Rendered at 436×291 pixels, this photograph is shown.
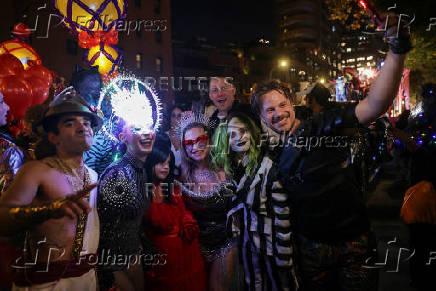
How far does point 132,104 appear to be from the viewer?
3125 millimetres

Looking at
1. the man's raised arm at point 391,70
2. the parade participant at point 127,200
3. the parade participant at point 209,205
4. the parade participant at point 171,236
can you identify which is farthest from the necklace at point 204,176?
the man's raised arm at point 391,70

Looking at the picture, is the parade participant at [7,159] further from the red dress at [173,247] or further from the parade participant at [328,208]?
the parade participant at [328,208]

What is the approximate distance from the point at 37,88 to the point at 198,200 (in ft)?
10.7

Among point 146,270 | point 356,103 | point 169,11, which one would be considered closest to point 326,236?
point 356,103

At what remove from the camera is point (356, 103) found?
215cm

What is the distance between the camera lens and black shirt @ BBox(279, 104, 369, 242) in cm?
234

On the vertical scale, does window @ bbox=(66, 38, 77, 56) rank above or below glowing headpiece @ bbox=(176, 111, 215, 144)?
above

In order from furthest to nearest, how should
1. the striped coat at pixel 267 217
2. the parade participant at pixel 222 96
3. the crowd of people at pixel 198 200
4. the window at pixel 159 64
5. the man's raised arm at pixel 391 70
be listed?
the window at pixel 159 64
the parade participant at pixel 222 96
the striped coat at pixel 267 217
the crowd of people at pixel 198 200
the man's raised arm at pixel 391 70

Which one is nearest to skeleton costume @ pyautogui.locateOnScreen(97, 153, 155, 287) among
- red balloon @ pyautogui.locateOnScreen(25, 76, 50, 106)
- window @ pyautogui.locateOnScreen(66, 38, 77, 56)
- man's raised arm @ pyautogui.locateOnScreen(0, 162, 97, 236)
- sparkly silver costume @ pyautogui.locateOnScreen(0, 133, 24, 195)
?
man's raised arm @ pyautogui.locateOnScreen(0, 162, 97, 236)

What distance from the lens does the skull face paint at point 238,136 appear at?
312 cm

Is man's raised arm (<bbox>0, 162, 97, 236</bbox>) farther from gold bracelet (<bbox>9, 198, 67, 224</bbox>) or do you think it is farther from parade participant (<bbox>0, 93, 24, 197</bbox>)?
parade participant (<bbox>0, 93, 24, 197</bbox>)

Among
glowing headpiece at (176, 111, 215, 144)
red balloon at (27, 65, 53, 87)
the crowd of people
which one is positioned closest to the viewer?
the crowd of people

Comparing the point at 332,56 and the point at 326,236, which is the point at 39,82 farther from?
the point at 332,56

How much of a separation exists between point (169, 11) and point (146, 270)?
3468 cm
